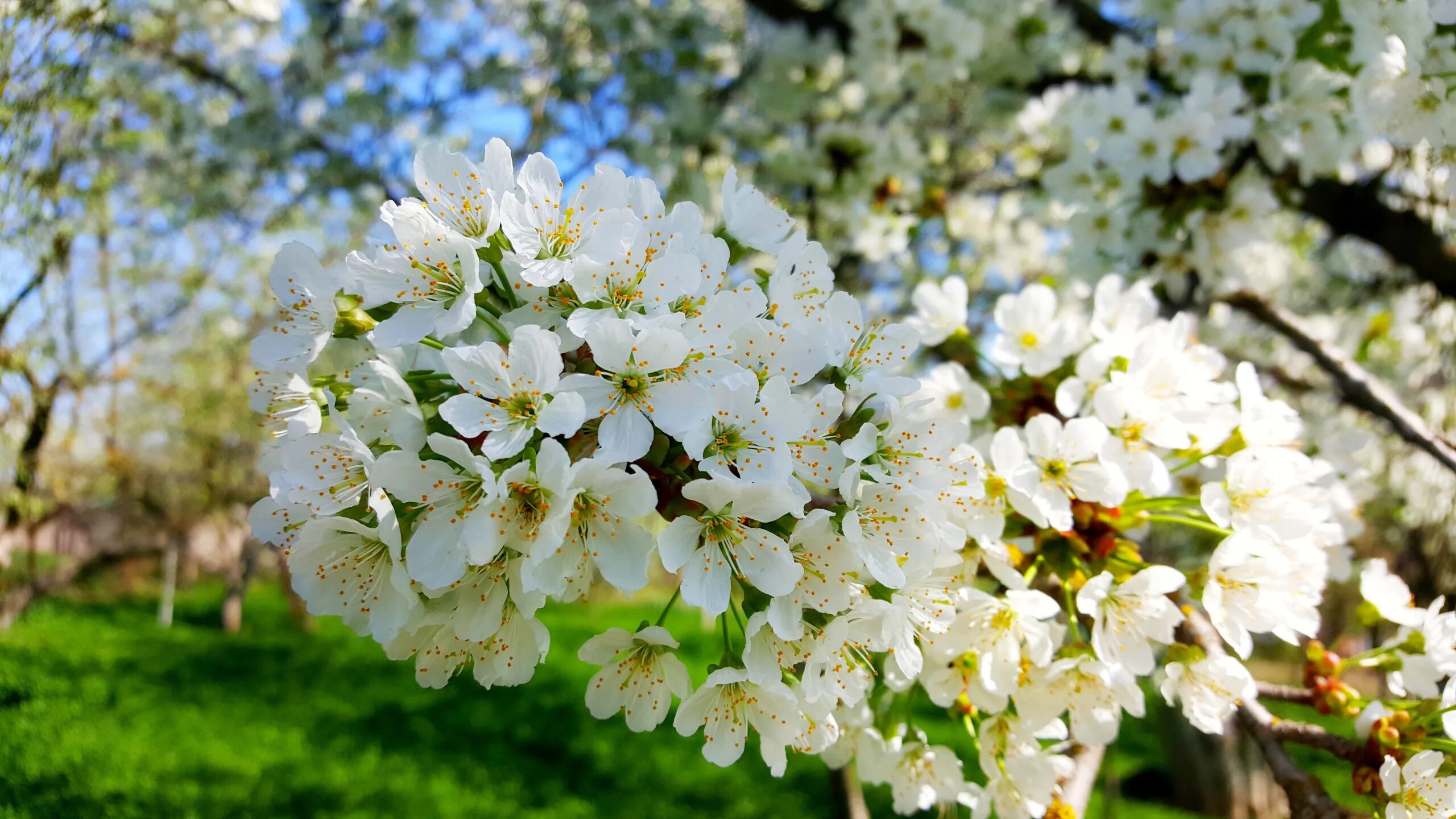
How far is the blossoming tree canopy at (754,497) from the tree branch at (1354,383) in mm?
561

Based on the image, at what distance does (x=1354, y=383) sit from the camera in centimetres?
219

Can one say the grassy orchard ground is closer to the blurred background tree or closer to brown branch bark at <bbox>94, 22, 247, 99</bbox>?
the blurred background tree

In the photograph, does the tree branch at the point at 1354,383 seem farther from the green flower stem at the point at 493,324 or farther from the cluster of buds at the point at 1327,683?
the green flower stem at the point at 493,324

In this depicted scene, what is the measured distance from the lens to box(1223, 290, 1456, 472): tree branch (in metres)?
1.84

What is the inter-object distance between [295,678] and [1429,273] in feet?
23.0

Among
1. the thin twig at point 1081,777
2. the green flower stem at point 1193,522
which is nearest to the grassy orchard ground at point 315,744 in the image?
the thin twig at point 1081,777

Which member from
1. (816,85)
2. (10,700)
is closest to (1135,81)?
(816,85)

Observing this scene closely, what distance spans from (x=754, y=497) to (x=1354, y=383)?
213 centimetres

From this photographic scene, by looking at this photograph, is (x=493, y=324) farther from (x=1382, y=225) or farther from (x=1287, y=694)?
(x=1382, y=225)

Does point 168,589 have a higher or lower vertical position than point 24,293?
lower

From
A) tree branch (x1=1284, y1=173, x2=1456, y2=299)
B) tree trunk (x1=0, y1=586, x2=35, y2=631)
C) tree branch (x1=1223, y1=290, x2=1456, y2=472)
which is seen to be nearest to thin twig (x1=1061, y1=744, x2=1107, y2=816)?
tree branch (x1=1223, y1=290, x2=1456, y2=472)

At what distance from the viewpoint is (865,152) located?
359 cm

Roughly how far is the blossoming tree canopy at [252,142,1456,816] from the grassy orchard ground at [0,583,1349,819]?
4.40 feet

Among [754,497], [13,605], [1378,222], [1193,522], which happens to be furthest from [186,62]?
[1378,222]
